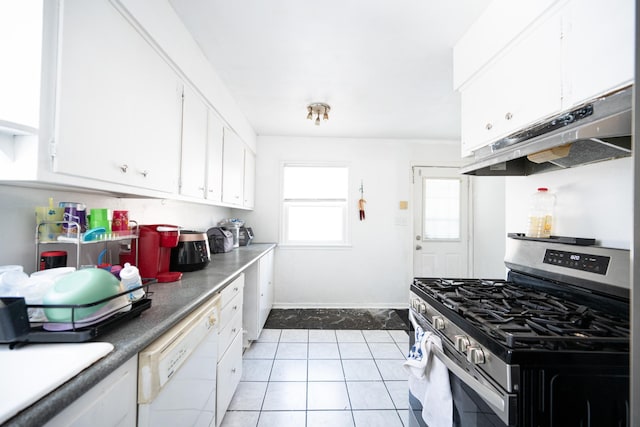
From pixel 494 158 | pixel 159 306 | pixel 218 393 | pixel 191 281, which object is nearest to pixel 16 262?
pixel 159 306

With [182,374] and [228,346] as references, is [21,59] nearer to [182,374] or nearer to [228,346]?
[182,374]

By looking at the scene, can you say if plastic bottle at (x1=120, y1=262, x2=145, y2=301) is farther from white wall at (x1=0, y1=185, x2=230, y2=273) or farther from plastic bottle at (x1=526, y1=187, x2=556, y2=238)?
plastic bottle at (x1=526, y1=187, x2=556, y2=238)

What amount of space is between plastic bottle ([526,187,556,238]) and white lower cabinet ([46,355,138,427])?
1.87 m

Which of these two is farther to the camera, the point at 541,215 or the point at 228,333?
the point at 228,333

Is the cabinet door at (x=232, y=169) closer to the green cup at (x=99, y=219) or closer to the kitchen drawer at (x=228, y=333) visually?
the kitchen drawer at (x=228, y=333)

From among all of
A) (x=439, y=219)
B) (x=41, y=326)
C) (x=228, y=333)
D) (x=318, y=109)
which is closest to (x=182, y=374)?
(x=41, y=326)

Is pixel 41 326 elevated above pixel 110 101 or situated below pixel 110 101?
below

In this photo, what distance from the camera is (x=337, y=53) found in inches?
75.7

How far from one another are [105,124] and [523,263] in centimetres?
208

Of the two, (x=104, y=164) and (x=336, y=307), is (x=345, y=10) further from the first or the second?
(x=336, y=307)

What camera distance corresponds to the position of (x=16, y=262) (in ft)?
3.44

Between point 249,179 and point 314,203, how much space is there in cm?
99

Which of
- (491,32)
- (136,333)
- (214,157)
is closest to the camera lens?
(136,333)

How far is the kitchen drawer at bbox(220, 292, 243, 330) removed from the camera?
1555 millimetres
